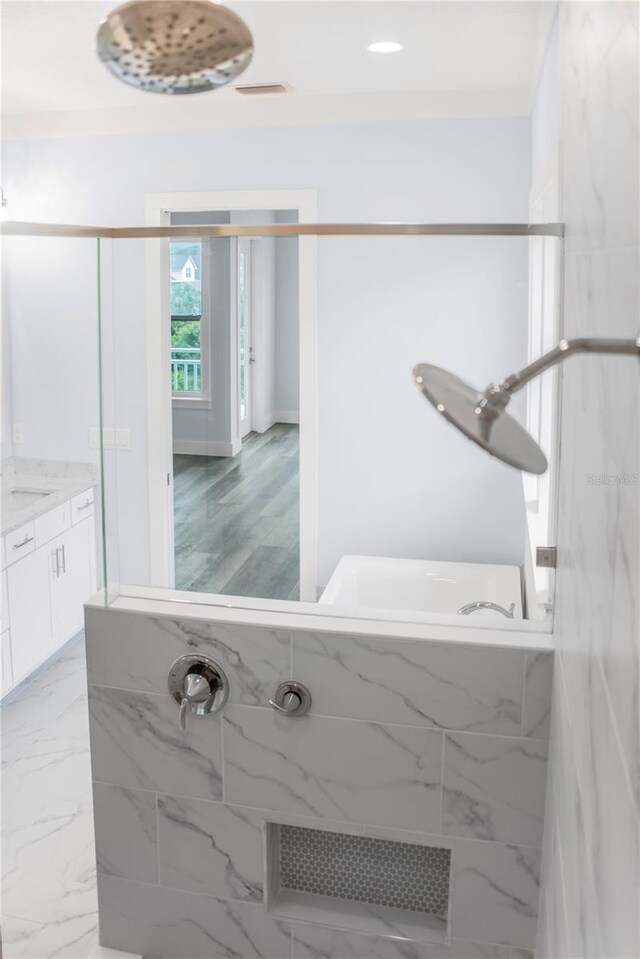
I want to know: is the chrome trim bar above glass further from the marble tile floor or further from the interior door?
the marble tile floor

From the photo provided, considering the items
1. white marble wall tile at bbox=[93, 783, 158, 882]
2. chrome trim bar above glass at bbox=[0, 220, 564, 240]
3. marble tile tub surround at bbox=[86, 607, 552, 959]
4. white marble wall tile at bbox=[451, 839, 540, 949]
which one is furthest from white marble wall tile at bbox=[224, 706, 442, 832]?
chrome trim bar above glass at bbox=[0, 220, 564, 240]

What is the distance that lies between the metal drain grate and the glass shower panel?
55 centimetres

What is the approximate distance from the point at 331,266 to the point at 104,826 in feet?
4.67

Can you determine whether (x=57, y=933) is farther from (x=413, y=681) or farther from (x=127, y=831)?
(x=413, y=681)

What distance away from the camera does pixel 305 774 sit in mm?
2035

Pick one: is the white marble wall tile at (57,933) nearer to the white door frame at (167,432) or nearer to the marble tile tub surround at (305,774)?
the marble tile tub surround at (305,774)

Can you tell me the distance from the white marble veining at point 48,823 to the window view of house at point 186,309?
1.49 m

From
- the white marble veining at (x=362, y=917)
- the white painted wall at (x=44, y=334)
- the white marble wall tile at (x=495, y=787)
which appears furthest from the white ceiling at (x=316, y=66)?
the white marble veining at (x=362, y=917)

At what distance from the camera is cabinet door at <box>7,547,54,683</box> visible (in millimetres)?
3576

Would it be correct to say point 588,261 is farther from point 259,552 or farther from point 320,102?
point 320,102

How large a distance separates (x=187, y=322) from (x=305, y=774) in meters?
1.09

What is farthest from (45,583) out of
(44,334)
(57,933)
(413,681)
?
(413,681)

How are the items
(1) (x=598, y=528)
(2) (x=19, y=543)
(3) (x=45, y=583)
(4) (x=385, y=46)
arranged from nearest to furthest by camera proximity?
1. (1) (x=598, y=528)
2. (4) (x=385, y=46)
3. (2) (x=19, y=543)
4. (3) (x=45, y=583)

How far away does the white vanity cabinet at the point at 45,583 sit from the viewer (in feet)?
11.7
